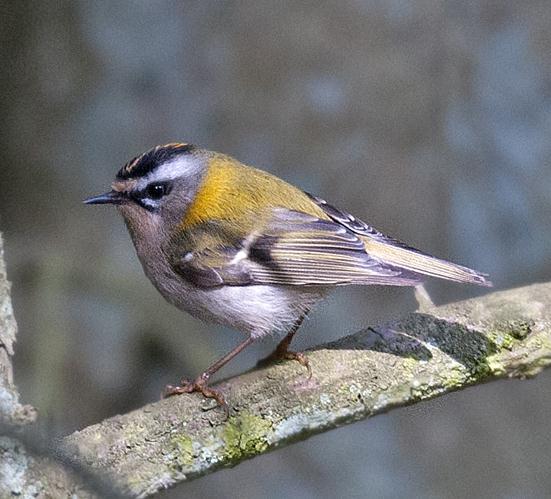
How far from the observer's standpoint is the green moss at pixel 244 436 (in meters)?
2.61

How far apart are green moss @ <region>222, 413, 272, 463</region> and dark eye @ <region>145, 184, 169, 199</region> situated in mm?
917

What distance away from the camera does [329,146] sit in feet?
16.5

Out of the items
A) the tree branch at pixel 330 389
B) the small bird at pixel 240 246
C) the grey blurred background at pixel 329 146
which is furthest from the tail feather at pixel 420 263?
the grey blurred background at pixel 329 146

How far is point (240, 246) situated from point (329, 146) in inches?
77.6

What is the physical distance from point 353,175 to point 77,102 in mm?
1485

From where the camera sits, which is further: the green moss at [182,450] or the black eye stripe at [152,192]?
the black eye stripe at [152,192]

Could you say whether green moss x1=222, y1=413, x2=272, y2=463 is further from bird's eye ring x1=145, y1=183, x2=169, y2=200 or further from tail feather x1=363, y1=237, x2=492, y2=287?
bird's eye ring x1=145, y1=183, x2=169, y2=200

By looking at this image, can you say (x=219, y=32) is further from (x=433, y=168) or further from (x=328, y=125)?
(x=433, y=168)

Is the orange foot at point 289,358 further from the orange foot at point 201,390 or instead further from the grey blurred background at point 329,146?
the grey blurred background at point 329,146

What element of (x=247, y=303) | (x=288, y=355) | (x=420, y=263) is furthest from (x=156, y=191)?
(x=420, y=263)

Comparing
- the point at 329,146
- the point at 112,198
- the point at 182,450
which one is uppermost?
the point at 112,198

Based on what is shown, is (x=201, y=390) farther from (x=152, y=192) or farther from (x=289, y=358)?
(x=152, y=192)

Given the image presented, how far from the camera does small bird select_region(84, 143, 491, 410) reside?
10.2 ft

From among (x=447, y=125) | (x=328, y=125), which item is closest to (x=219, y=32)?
(x=328, y=125)
